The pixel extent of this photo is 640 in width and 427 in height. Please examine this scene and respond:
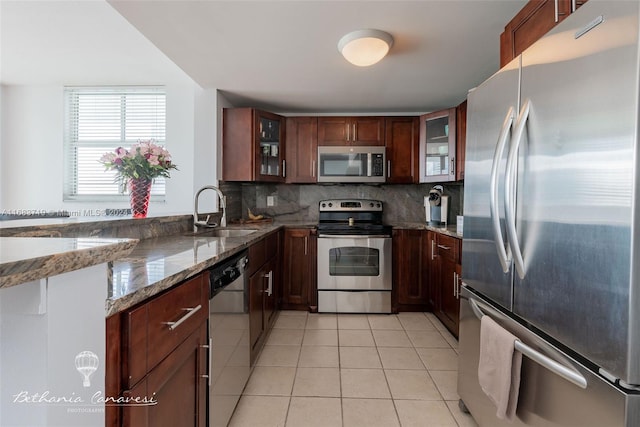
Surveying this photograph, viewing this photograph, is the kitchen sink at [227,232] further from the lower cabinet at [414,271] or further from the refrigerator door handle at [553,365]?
the refrigerator door handle at [553,365]

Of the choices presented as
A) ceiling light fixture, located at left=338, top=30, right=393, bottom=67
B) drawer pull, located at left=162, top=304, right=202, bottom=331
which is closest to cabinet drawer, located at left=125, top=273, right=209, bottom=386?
drawer pull, located at left=162, top=304, right=202, bottom=331

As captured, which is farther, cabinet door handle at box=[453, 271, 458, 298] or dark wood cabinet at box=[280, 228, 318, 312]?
dark wood cabinet at box=[280, 228, 318, 312]

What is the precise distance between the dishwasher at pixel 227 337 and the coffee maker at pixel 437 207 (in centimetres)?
207

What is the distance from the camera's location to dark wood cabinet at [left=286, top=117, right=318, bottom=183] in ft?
11.6

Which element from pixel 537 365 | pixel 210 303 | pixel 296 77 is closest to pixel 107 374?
pixel 210 303

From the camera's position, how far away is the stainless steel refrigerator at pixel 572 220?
77cm

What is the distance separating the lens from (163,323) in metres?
0.91

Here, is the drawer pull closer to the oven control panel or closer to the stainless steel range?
the stainless steel range

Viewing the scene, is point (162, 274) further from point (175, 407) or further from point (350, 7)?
point (350, 7)

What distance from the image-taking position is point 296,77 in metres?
2.70

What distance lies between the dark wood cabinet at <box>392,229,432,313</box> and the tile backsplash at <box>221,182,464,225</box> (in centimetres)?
60

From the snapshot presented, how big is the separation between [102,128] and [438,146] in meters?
3.67

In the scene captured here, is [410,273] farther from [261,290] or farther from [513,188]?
[513,188]

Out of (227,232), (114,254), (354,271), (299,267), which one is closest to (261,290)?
(227,232)
